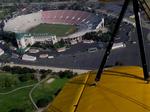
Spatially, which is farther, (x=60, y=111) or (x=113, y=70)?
(x=113, y=70)

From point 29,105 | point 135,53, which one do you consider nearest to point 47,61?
point 135,53

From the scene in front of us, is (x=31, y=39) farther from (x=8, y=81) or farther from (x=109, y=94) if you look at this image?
(x=109, y=94)

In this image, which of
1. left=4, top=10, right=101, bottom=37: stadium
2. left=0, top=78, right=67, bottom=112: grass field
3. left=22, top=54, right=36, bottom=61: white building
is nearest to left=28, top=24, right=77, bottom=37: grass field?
left=4, top=10, right=101, bottom=37: stadium

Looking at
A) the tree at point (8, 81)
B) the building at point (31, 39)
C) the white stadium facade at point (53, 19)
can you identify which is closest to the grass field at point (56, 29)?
the white stadium facade at point (53, 19)

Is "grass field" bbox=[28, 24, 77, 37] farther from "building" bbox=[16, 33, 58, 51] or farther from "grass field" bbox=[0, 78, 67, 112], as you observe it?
"grass field" bbox=[0, 78, 67, 112]

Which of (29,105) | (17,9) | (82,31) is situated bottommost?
(29,105)

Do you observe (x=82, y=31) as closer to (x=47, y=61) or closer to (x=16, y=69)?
(x=47, y=61)

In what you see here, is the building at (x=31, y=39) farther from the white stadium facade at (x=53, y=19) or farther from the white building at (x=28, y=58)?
the white stadium facade at (x=53, y=19)
